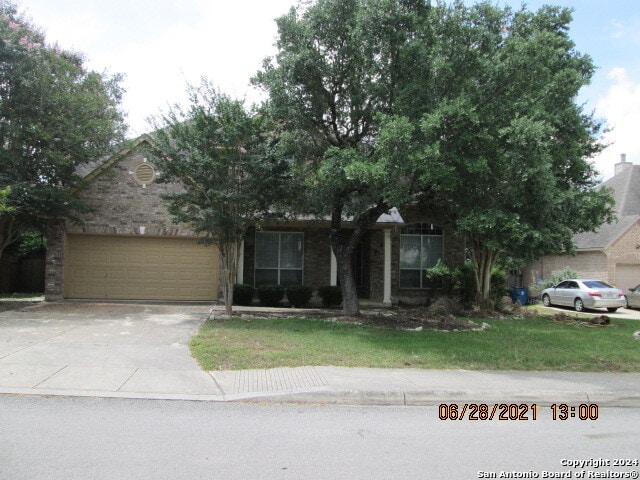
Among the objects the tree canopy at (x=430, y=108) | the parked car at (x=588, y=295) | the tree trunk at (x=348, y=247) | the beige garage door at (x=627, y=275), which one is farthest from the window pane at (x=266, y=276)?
the beige garage door at (x=627, y=275)

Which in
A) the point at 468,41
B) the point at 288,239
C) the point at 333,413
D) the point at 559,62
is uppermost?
the point at 559,62

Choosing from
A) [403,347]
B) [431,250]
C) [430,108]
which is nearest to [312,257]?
[431,250]

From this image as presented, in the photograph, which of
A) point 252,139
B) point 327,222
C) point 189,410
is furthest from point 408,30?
point 189,410

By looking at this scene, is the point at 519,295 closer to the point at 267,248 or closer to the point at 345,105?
the point at 267,248

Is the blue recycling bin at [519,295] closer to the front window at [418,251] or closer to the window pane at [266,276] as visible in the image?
the front window at [418,251]

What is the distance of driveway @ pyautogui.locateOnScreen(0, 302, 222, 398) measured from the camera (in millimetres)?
6578

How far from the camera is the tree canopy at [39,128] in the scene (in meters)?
13.4

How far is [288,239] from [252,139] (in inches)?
237

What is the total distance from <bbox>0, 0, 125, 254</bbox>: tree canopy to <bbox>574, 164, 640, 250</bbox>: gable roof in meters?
21.4

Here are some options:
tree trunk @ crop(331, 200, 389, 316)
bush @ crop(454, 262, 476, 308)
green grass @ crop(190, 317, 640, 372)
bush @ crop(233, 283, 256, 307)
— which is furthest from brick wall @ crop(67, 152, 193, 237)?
bush @ crop(454, 262, 476, 308)

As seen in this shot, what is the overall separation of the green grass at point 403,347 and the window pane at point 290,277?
513 cm

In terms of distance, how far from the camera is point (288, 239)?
1795 cm

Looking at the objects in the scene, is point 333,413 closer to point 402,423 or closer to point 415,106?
point 402,423

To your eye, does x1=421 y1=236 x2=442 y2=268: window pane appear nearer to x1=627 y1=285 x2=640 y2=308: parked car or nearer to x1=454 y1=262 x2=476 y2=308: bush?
x1=454 y1=262 x2=476 y2=308: bush
